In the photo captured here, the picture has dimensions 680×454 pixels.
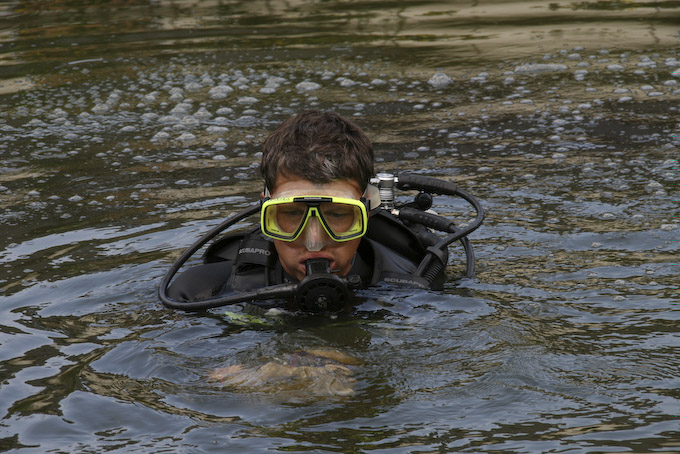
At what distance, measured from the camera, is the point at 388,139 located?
7.82 metres

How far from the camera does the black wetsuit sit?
4.09 m

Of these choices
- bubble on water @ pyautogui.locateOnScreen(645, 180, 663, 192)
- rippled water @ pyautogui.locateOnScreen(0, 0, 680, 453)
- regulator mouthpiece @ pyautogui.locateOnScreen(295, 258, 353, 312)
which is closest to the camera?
rippled water @ pyautogui.locateOnScreen(0, 0, 680, 453)

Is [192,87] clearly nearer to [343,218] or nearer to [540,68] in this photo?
[540,68]

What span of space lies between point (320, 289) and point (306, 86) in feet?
19.9

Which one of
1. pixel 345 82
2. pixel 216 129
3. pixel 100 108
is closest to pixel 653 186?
pixel 216 129

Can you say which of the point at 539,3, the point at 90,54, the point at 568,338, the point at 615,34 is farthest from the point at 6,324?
the point at 539,3

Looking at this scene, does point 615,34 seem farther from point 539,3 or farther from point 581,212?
point 581,212

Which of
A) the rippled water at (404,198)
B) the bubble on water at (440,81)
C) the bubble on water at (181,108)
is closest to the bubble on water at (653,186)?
the rippled water at (404,198)

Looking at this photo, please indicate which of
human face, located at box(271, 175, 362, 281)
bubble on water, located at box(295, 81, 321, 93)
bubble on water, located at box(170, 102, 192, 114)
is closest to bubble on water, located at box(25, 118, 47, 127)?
bubble on water, located at box(170, 102, 192, 114)

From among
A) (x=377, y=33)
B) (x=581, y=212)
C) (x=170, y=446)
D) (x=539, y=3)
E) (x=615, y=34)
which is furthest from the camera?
(x=539, y=3)

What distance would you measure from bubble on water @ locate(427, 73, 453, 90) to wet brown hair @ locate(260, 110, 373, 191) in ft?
17.8

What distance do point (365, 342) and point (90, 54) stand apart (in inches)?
348

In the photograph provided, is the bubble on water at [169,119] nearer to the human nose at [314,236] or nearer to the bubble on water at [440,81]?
the bubble on water at [440,81]

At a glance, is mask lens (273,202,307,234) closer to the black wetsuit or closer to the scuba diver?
the scuba diver
